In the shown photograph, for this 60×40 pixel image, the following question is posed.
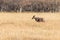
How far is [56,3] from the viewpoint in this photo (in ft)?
59.3

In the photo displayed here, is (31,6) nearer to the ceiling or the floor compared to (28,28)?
nearer to the ceiling

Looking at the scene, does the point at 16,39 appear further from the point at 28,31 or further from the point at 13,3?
the point at 13,3

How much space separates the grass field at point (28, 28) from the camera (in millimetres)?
10934

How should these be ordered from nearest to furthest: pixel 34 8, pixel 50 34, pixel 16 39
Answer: pixel 16 39
pixel 50 34
pixel 34 8

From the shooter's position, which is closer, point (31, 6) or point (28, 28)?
point (28, 28)

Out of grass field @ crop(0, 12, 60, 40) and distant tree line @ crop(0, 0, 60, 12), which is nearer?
grass field @ crop(0, 12, 60, 40)

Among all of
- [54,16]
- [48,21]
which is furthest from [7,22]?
[54,16]

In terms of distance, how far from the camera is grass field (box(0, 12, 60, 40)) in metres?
10.9

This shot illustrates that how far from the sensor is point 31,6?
58.0ft

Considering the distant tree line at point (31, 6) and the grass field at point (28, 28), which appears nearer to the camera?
the grass field at point (28, 28)

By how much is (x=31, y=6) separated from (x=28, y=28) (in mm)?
A: 5538

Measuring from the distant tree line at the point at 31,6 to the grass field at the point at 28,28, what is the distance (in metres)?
2.57

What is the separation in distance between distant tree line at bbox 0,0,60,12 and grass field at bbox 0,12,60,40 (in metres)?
2.57

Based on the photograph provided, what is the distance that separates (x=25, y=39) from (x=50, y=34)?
1.30 metres
